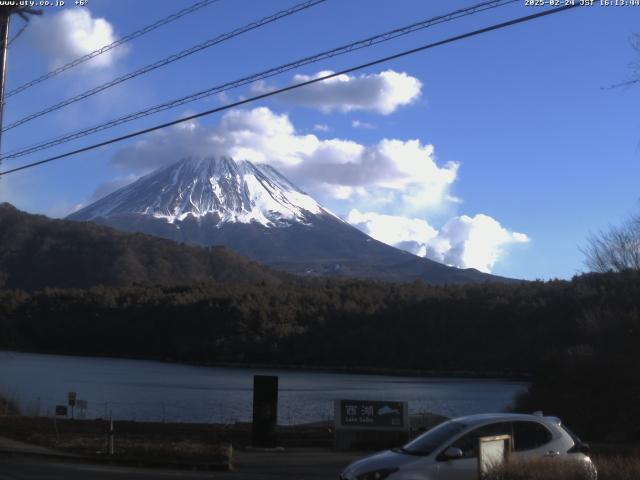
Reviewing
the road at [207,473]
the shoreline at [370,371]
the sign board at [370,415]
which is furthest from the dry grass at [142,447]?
the shoreline at [370,371]

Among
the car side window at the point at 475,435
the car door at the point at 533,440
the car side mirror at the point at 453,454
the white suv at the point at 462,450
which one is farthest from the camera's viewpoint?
the car door at the point at 533,440

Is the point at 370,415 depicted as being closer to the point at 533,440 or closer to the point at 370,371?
the point at 533,440

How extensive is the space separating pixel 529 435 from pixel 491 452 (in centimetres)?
122

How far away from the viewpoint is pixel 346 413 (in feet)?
69.4

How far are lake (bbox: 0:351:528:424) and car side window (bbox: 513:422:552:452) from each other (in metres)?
23.9

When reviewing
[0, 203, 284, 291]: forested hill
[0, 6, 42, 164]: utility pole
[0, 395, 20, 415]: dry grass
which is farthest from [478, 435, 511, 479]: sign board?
[0, 203, 284, 291]: forested hill

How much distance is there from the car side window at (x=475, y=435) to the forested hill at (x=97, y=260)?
140 meters

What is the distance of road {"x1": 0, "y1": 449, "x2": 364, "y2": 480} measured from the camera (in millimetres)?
15805

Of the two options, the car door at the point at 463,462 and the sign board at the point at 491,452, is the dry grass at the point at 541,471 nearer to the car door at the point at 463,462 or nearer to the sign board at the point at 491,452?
the sign board at the point at 491,452

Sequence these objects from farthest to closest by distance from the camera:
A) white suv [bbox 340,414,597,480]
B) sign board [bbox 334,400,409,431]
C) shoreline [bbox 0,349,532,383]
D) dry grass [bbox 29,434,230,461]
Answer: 1. shoreline [bbox 0,349,532,383]
2. sign board [bbox 334,400,409,431]
3. dry grass [bbox 29,434,230,461]
4. white suv [bbox 340,414,597,480]

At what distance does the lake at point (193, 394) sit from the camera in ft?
137

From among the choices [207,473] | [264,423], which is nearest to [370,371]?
[264,423]

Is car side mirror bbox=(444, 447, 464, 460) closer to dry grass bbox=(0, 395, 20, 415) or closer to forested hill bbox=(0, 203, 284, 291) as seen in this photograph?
dry grass bbox=(0, 395, 20, 415)

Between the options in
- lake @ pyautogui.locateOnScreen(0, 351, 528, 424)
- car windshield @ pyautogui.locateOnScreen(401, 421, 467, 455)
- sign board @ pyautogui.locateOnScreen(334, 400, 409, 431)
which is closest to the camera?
car windshield @ pyautogui.locateOnScreen(401, 421, 467, 455)
